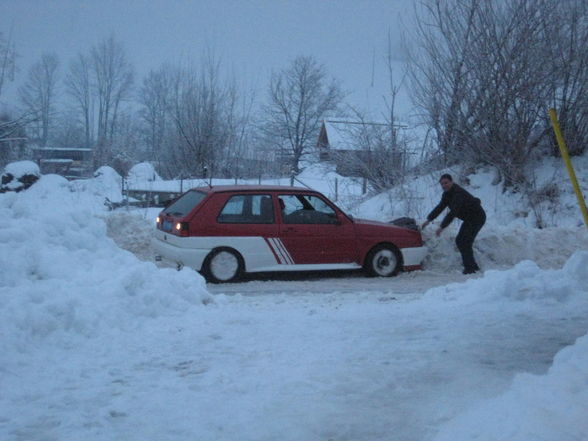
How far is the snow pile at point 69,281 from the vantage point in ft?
15.4

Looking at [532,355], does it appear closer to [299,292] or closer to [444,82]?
[299,292]

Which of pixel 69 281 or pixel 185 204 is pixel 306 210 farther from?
pixel 69 281

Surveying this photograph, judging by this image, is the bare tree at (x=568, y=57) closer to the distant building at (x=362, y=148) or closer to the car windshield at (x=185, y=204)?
the distant building at (x=362, y=148)

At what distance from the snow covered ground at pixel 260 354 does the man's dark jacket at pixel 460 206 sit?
3.70 meters

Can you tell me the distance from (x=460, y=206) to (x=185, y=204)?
181 inches

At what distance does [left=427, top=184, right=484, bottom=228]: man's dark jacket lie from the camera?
A: 10562 millimetres

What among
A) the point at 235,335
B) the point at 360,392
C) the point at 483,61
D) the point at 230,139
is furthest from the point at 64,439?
the point at 230,139

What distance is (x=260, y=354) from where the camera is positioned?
4598mm

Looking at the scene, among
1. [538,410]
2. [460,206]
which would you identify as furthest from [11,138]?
[538,410]

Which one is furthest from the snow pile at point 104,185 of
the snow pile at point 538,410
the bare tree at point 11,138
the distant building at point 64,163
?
the snow pile at point 538,410

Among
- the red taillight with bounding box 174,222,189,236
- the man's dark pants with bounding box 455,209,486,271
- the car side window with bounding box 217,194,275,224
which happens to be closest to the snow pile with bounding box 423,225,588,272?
the man's dark pants with bounding box 455,209,486,271

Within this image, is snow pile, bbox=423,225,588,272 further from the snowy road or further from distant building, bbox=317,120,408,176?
distant building, bbox=317,120,408,176

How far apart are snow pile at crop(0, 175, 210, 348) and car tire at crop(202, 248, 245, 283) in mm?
2709

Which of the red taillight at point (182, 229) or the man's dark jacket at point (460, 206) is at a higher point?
the man's dark jacket at point (460, 206)
